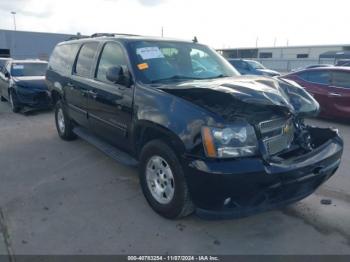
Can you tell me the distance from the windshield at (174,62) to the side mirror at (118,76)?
165mm

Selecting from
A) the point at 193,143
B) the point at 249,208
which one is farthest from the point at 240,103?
the point at 249,208

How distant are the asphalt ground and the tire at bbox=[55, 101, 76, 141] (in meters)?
1.33

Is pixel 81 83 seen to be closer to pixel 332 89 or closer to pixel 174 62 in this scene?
pixel 174 62

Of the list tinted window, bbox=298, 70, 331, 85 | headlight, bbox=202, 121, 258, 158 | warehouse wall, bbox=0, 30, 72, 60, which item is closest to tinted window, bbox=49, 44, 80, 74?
headlight, bbox=202, 121, 258, 158

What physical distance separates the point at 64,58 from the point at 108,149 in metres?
2.53

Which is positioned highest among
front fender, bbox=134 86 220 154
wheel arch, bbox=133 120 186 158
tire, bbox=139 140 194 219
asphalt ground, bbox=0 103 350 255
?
front fender, bbox=134 86 220 154

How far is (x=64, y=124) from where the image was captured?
6.02m

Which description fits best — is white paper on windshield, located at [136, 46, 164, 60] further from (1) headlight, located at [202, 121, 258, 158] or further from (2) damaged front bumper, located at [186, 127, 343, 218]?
(2) damaged front bumper, located at [186, 127, 343, 218]

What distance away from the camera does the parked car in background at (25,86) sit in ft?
28.7

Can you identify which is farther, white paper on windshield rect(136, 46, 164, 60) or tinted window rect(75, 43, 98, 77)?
tinted window rect(75, 43, 98, 77)

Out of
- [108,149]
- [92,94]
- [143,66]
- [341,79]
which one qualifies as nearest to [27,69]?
[92,94]

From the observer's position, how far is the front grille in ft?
9.33

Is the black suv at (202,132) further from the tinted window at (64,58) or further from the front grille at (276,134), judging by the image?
the tinted window at (64,58)

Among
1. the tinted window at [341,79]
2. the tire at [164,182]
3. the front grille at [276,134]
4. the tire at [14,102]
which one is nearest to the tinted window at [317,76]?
the tinted window at [341,79]
